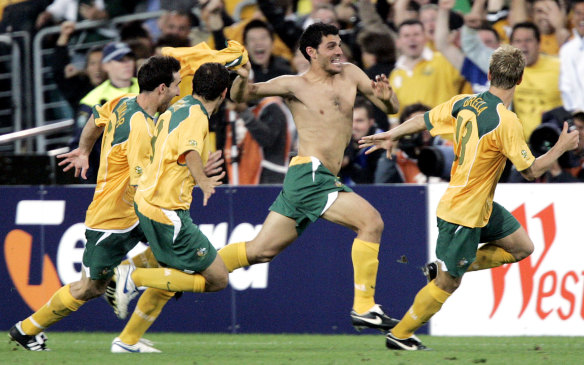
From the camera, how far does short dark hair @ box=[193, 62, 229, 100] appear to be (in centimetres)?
732

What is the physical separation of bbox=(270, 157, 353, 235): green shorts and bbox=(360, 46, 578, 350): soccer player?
43 cm

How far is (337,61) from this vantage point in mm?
7922

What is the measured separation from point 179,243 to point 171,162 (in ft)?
Result: 1.90

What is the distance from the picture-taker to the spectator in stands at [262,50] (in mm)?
11398

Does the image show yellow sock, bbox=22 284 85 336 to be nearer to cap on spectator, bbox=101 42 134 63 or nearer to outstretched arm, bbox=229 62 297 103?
outstretched arm, bbox=229 62 297 103

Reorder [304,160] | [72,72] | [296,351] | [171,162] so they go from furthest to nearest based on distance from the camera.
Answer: [72,72]
[296,351]
[304,160]
[171,162]

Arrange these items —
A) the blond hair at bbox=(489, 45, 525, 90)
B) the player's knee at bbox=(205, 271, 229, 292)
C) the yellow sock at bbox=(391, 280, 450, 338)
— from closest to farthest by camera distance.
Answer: the blond hair at bbox=(489, 45, 525, 90), the yellow sock at bbox=(391, 280, 450, 338), the player's knee at bbox=(205, 271, 229, 292)

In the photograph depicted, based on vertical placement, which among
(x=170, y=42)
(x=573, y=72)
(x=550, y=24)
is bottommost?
(x=573, y=72)

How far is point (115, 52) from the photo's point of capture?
426 inches

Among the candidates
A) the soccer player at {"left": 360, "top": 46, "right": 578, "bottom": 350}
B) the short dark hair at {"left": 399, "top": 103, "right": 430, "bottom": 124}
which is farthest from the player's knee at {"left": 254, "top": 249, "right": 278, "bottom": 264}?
the short dark hair at {"left": 399, "top": 103, "right": 430, "bottom": 124}

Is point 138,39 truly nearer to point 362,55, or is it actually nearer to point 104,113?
point 362,55

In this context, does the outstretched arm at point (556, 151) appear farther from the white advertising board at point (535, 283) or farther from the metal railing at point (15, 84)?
the metal railing at point (15, 84)

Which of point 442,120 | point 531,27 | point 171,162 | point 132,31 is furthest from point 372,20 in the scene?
point 171,162

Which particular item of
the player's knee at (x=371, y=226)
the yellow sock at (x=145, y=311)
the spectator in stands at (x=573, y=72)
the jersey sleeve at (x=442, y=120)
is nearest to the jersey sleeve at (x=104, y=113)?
the yellow sock at (x=145, y=311)
